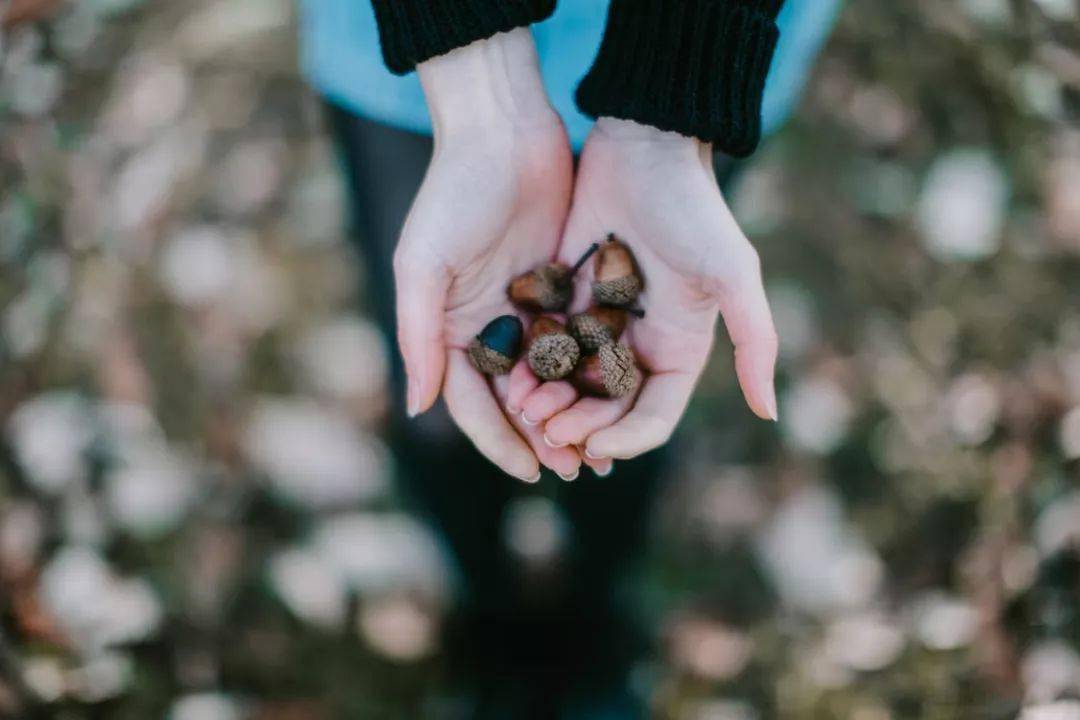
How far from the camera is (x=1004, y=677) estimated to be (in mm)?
2125

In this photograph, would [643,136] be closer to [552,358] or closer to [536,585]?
[552,358]

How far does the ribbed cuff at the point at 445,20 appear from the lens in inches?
51.8

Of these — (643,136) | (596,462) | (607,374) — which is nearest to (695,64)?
(643,136)

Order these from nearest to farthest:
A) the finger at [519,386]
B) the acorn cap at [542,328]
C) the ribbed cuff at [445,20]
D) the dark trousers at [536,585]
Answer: the ribbed cuff at [445,20]
the finger at [519,386]
the acorn cap at [542,328]
the dark trousers at [536,585]

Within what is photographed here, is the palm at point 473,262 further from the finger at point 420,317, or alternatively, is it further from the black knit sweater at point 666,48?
the black knit sweater at point 666,48

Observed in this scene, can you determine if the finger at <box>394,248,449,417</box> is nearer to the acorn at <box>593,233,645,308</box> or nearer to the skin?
the skin

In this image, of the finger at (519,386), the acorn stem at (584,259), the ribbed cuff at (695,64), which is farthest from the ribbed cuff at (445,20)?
the finger at (519,386)

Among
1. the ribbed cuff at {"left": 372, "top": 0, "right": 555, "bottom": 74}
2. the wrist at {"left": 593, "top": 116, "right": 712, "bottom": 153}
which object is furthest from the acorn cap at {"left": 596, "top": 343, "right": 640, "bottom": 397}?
the ribbed cuff at {"left": 372, "top": 0, "right": 555, "bottom": 74}

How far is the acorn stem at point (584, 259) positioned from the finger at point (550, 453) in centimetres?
31

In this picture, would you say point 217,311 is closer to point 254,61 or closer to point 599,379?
point 254,61

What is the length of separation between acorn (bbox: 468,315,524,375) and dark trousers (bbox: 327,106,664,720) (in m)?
0.56

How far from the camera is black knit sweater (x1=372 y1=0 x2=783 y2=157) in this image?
1.32m

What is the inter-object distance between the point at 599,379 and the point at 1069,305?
A: 5.74 ft

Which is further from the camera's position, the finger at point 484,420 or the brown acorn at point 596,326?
the brown acorn at point 596,326
